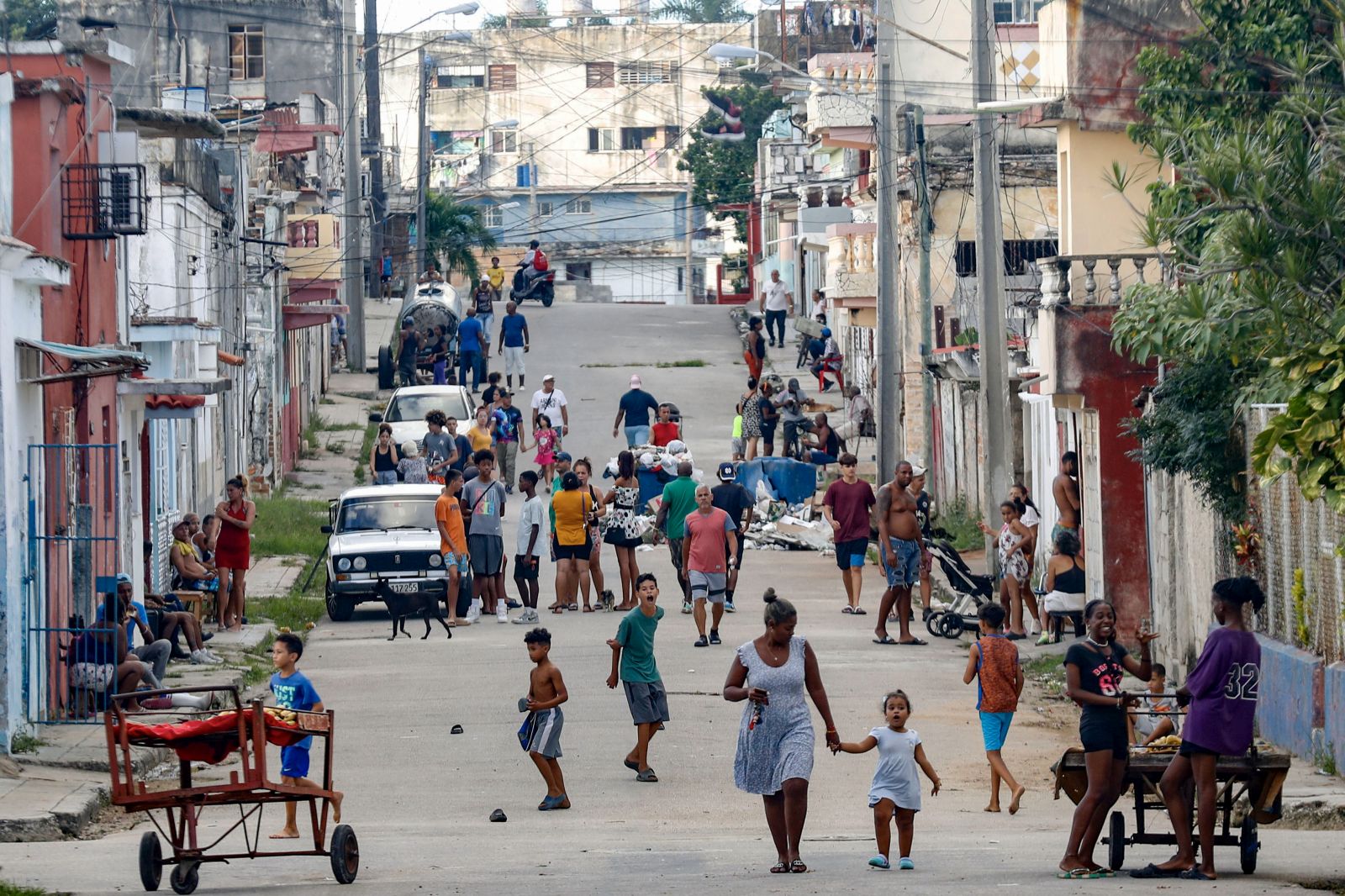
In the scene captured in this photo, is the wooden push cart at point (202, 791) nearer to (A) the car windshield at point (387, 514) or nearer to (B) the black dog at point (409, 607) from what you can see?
(B) the black dog at point (409, 607)

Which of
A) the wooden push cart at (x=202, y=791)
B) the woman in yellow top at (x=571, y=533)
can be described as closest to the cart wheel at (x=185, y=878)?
the wooden push cart at (x=202, y=791)

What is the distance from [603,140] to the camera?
90312mm

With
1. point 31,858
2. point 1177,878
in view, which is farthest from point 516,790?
point 1177,878

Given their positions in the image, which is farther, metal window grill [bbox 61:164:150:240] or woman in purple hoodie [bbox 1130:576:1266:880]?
metal window grill [bbox 61:164:150:240]

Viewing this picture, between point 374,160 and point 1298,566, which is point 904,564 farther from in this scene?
point 374,160

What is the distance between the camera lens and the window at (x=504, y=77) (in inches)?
3492

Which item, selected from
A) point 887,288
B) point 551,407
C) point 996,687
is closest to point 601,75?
point 551,407

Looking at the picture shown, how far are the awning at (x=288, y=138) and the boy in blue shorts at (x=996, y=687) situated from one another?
28.0 m

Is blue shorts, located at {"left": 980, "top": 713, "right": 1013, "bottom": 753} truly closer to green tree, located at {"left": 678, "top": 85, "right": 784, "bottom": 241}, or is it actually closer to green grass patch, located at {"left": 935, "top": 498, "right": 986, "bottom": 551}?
green grass patch, located at {"left": 935, "top": 498, "right": 986, "bottom": 551}

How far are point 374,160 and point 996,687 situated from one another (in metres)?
43.1

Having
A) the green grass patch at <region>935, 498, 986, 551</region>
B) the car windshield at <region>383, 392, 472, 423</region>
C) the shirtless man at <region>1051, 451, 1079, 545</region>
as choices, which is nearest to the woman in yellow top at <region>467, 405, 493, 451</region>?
the car windshield at <region>383, 392, 472, 423</region>

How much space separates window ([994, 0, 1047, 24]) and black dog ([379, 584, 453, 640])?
24.1m

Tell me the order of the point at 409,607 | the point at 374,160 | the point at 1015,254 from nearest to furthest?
the point at 409,607 < the point at 1015,254 < the point at 374,160

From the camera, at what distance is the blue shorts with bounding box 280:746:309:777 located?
40.0 ft
